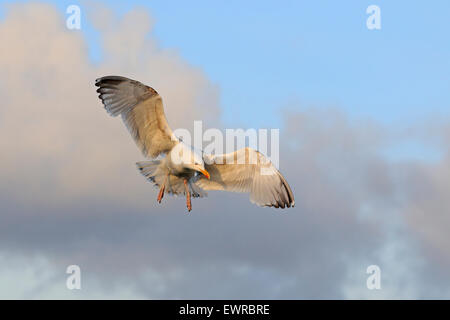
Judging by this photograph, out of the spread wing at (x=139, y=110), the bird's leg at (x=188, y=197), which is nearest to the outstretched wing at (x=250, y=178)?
the bird's leg at (x=188, y=197)

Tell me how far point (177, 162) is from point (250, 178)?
2.51 metres

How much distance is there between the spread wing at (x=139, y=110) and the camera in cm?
2692

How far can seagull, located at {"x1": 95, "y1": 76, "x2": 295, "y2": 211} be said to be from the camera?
27.1m

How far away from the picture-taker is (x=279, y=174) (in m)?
28.3

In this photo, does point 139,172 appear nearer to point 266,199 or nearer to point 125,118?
point 125,118

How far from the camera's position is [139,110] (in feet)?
89.1

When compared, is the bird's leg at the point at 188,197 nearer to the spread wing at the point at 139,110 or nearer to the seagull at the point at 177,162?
the seagull at the point at 177,162

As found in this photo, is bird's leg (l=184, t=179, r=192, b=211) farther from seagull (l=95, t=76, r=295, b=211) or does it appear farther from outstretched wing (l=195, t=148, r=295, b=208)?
outstretched wing (l=195, t=148, r=295, b=208)

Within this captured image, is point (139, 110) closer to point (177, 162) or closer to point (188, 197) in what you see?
point (177, 162)

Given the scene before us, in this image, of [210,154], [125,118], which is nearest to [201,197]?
[210,154]

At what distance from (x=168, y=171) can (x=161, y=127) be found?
139 cm

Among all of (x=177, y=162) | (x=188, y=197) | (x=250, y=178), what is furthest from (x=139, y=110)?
(x=250, y=178)

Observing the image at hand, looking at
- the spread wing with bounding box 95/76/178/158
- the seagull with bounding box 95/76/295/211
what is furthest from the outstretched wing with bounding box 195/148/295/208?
the spread wing with bounding box 95/76/178/158

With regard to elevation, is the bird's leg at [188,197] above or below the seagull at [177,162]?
below
